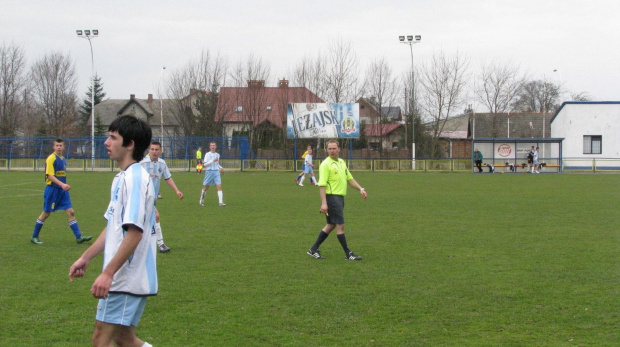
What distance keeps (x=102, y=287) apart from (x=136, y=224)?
1.23 ft

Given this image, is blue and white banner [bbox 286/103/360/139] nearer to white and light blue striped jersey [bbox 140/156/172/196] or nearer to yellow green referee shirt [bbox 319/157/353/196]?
white and light blue striped jersey [bbox 140/156/172/196]

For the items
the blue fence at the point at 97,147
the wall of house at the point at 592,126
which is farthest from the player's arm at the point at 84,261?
the wall of house at the point at 592,126

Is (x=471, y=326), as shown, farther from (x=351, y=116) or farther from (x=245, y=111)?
(x=245, y=111)

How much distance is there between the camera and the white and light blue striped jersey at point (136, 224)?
3397mm

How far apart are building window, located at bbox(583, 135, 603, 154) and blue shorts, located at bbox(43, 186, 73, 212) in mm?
46526

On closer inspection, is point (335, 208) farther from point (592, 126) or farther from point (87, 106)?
point (87, 106)

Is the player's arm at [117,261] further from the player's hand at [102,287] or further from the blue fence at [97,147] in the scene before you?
the blue fence at [97,147]

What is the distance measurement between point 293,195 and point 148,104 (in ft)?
233

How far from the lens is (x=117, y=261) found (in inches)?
130

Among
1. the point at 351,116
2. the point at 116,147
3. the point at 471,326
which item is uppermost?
the point at 351,116

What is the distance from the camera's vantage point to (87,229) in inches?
506

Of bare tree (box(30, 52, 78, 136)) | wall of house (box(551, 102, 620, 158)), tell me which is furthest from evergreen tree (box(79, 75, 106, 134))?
wall of house (box(551, 102, 620, 158))

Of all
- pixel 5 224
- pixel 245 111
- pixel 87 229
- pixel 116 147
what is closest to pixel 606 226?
pixel 87 229

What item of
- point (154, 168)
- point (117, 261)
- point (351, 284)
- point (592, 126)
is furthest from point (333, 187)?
point (592, 126)
